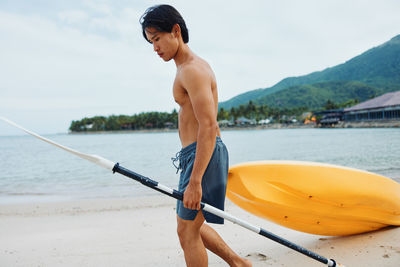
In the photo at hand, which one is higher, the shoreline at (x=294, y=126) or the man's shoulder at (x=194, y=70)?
the man's shoulder at (x=194, y=70)

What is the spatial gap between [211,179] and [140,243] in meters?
2.04

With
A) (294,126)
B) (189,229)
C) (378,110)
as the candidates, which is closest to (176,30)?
(189,229)

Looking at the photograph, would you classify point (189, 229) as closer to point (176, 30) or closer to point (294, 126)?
point (176, 30)

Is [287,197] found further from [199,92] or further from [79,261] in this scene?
[79,261]

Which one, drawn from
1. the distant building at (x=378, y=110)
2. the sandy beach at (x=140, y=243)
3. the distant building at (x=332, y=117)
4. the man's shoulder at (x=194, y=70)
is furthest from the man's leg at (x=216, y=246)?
the distant building at (x=332, y=117)

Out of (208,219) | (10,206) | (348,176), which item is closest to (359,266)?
(348,176)

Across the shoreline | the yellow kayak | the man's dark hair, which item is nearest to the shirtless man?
the man's dark hair

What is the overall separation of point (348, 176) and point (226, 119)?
12129cm

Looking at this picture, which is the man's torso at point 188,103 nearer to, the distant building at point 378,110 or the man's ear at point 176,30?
the man's ear at point 176,30

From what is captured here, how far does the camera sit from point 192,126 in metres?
1.91

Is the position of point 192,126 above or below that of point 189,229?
above

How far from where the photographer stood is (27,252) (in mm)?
3326

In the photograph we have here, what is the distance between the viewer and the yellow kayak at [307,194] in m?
2.93

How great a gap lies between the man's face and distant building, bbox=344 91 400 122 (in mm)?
72429
